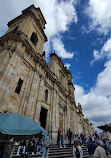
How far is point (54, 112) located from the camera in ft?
51.1

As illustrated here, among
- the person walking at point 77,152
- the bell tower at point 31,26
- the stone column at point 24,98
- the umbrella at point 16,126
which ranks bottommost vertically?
the person walking at point 77,152

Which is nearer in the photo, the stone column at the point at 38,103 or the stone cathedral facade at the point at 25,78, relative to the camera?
the stone cathedral facade at the point at 25,78

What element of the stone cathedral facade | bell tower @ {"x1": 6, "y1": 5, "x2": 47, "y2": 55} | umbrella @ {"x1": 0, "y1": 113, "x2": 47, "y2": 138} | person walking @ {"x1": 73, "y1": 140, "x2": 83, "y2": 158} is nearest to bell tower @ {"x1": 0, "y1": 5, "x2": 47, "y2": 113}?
the stone cathedral facade

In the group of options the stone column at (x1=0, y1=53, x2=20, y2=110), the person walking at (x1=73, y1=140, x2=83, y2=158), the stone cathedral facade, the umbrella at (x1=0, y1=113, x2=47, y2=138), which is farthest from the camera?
the stone cathedral facade

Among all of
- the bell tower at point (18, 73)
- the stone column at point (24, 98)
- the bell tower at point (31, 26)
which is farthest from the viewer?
the bell tower at point (31, 26)

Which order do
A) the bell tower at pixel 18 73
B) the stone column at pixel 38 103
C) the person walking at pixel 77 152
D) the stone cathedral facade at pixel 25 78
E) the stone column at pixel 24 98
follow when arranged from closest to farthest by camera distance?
1. the person walking at pixel 77 152
2. the bell tower at pixel 18 73
3. the stone cathedral facade at pixel 25 78
4. the stone column at pixel 24 98
5. the stone column at pixel 38 103

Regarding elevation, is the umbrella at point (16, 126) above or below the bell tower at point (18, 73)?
below

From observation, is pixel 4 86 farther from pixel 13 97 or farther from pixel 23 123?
pixel 23 123

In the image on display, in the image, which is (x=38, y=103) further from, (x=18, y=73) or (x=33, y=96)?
(x=18, y=73)

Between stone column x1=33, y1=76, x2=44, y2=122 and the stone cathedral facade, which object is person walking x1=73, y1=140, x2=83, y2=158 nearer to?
the stone cathedral facade

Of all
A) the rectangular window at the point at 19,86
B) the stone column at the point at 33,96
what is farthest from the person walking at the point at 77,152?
the rectangular window at the point at 19,86

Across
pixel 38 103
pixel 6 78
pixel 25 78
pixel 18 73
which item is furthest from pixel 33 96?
pixel 6 78

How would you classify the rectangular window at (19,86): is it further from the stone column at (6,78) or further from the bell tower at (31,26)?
the bell tower at (31,26)

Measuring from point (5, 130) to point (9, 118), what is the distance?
1.79 ft
